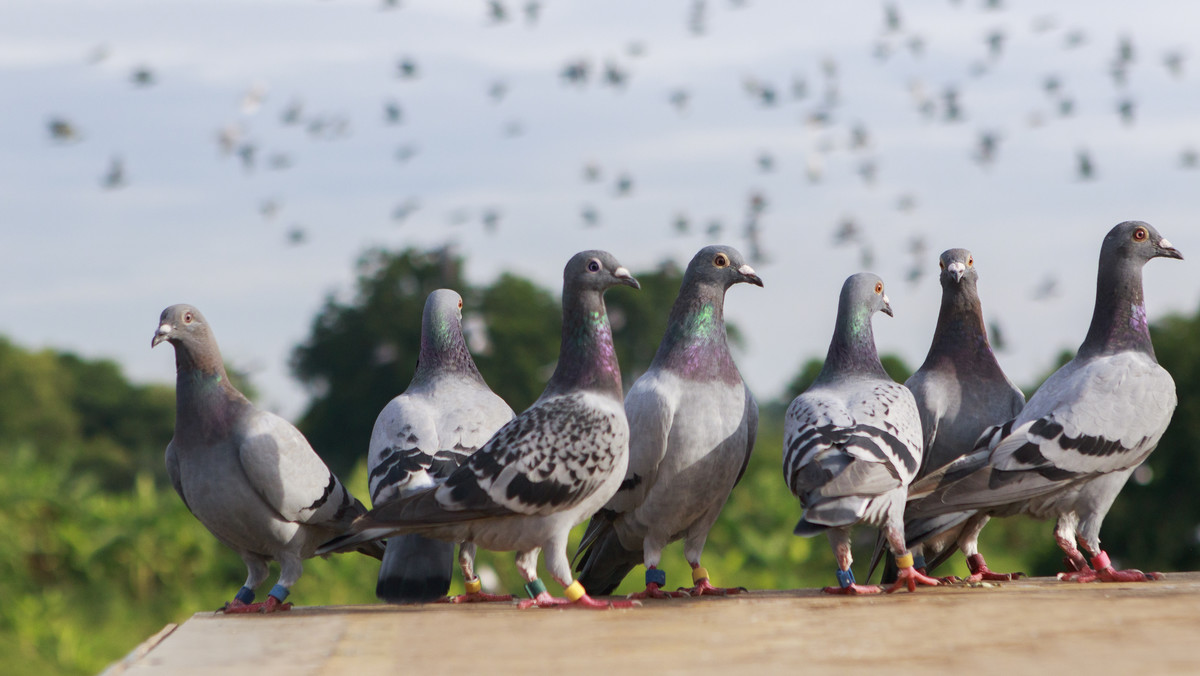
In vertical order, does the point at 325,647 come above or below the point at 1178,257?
below

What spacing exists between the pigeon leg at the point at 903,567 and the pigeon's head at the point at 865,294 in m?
1.40

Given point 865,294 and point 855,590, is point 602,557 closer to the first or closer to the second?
point 855,590

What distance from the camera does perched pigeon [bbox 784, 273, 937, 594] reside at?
605 centimetres

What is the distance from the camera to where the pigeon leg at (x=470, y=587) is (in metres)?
7.00

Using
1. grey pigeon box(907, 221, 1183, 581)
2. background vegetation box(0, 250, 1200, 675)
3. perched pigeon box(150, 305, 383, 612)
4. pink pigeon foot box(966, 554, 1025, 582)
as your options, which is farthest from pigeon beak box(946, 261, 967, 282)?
background vegetation box(0, 250, 1200, 675)

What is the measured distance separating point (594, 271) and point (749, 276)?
0.89 meters

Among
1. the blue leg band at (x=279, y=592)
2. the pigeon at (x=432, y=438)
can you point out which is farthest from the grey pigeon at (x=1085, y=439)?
the blue leg band at (x=279, y=592)

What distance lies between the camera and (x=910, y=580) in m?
6.59

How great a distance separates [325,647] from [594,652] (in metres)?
1.19

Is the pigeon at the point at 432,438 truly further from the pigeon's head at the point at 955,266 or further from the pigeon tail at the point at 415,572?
the pigeon's head at the point at 955,266

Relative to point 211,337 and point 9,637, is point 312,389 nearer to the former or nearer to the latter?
point 9,637

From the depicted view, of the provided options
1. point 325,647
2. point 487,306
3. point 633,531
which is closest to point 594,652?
point 325,647

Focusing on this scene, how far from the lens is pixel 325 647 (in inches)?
210

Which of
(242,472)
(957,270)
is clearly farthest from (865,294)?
(242,472)
